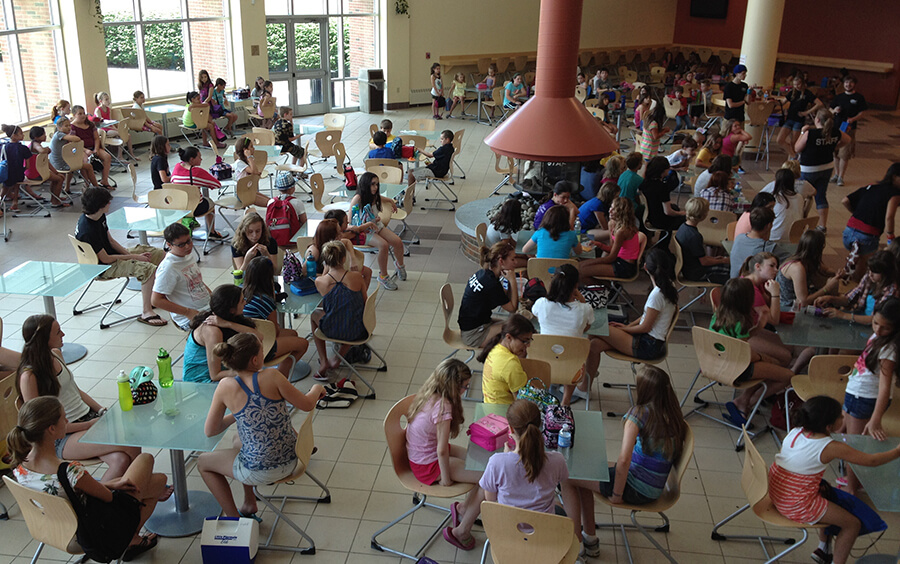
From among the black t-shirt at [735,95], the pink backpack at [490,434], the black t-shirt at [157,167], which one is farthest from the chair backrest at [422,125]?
the pink backpack at [490,434]

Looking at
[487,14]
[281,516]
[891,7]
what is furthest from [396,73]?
[281,516]

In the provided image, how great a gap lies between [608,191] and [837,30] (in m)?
15.3

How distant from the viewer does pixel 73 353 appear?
596 cm

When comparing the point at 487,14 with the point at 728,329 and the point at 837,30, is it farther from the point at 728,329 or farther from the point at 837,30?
the point at 728,329

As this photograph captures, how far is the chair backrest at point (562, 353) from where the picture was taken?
4707mm

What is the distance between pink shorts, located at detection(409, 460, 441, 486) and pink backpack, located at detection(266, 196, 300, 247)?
3648 millimetres

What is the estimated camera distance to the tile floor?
403cm

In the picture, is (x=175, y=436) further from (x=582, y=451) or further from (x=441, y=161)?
(x=441, y=161)

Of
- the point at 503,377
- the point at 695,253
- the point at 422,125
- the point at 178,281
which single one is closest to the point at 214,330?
the point at 178,281

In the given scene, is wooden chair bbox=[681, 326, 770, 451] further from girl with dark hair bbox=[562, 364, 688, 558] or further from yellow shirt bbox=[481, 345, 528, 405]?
yellow shirt bbox=[481, 345, 528, 405]

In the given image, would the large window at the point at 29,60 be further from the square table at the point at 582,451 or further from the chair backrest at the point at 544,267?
the square table at the point at 582,451

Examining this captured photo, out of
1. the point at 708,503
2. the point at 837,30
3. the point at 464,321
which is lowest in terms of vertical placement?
the point at 708,503

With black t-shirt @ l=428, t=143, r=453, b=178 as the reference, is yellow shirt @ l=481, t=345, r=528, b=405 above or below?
below

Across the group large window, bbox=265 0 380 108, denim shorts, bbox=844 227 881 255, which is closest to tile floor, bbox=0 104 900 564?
denim shorts, bbox=844 227 881 255
